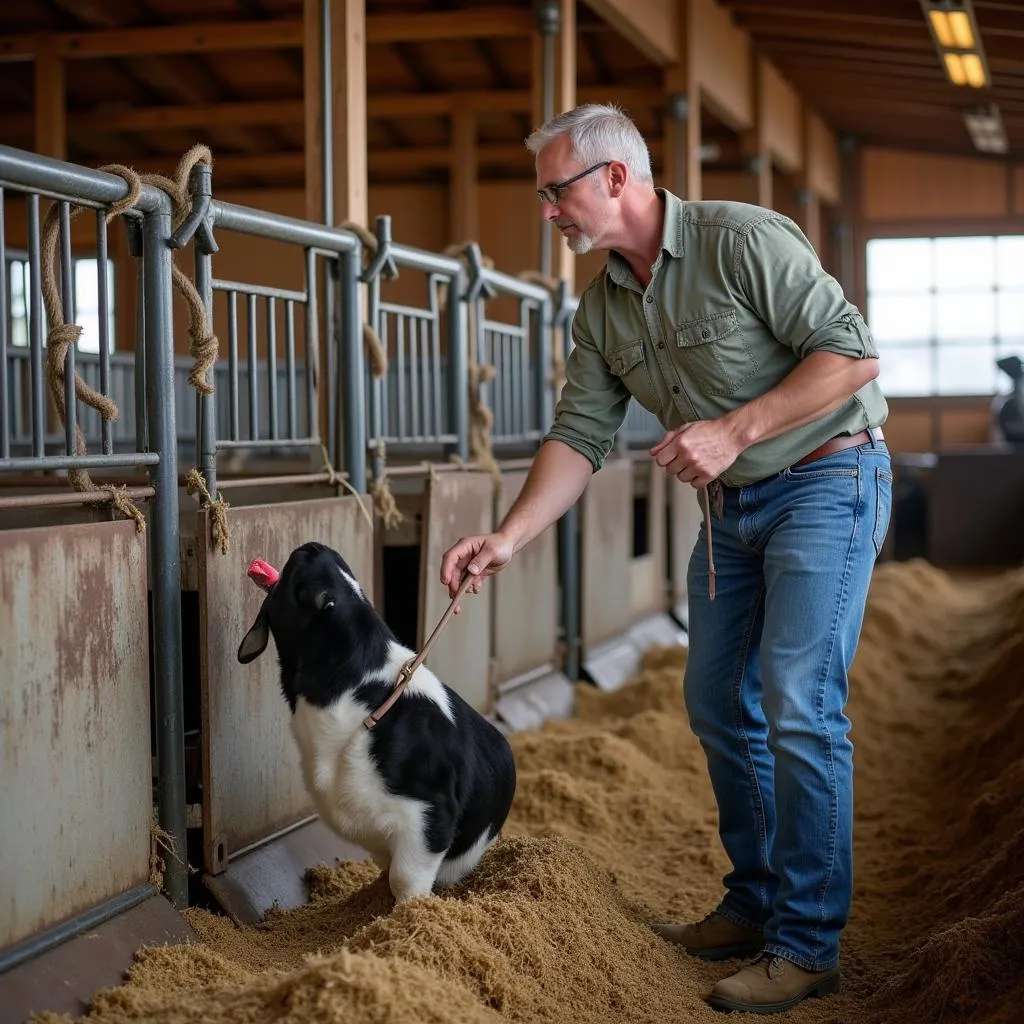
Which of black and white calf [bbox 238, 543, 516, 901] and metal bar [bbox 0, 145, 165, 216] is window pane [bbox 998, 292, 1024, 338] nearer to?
black and white calf [bbox 238, 543, 516, 901]

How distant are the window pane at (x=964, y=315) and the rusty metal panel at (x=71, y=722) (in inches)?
554

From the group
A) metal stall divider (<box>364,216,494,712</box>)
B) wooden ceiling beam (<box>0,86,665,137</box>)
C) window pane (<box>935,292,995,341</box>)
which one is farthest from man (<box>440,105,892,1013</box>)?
window pane (<box>935,292,995,341</box>)

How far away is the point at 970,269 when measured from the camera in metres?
15.3

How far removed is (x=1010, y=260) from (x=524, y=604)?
11652 mm

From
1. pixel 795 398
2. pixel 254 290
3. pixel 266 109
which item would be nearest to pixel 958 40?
pixel 266 109

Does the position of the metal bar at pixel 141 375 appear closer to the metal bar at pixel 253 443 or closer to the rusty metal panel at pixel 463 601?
the metal bar at pixel 253 443

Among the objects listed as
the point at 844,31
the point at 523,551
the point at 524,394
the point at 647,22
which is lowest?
the point at 523,551

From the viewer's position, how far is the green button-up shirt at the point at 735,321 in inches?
102

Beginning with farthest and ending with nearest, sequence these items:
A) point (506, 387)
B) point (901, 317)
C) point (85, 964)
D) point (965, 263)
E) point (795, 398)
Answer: point (901, 317), point (965, 263), point (506, 387), point (795, 398), point (85, 964)

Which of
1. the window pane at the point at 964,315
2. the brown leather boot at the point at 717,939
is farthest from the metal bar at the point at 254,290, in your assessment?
the window pane at the point at 964,315

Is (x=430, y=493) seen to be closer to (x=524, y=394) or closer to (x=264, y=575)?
(x=264, y=575)

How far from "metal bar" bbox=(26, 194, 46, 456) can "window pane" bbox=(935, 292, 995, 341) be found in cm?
1408

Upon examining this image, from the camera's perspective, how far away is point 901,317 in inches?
612

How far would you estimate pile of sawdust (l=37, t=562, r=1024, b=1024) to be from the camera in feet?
7.02
